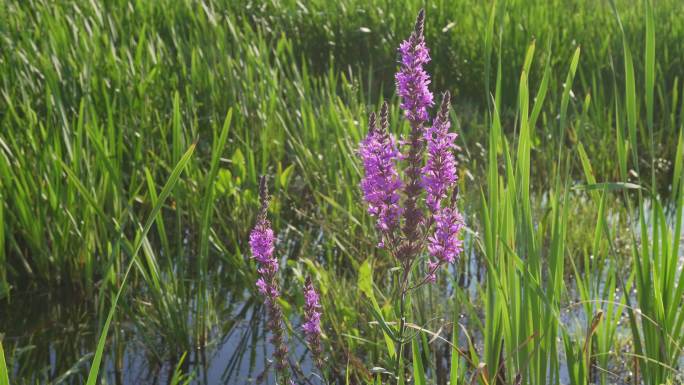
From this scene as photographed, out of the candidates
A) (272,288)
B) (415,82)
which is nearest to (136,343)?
(272,288)

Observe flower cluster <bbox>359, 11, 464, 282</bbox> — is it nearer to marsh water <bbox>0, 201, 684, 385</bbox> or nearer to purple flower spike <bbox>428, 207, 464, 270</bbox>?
purple flower spike <bbox>428, 207, 464, 270</bbox>

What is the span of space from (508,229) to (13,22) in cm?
308

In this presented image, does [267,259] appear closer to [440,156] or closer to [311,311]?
[311,311]

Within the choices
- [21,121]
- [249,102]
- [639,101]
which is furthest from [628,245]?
[21,121]

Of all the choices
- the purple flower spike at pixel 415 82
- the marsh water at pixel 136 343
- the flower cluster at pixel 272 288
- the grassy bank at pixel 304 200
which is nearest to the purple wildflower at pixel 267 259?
the flower cluster at pixel 272 288

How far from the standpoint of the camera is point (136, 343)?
281 centimetres

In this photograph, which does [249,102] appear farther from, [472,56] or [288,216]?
[472,56]

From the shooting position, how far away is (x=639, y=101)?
15.2ft

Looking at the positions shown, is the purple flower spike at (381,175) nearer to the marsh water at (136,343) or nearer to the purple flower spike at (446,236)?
the purple flower spike at (446,236)

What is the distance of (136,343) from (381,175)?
155 cm

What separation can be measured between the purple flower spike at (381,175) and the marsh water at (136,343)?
970 millimetres

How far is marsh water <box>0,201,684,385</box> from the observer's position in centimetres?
265

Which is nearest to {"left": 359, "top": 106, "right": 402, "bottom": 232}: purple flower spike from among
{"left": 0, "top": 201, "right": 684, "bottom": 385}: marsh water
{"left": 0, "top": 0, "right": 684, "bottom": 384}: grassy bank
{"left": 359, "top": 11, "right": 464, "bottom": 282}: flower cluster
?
{"left": 359, "top": 11, "right": 464, "bottom": 282}: flower cluster

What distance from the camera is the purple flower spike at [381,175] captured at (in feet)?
5.15
